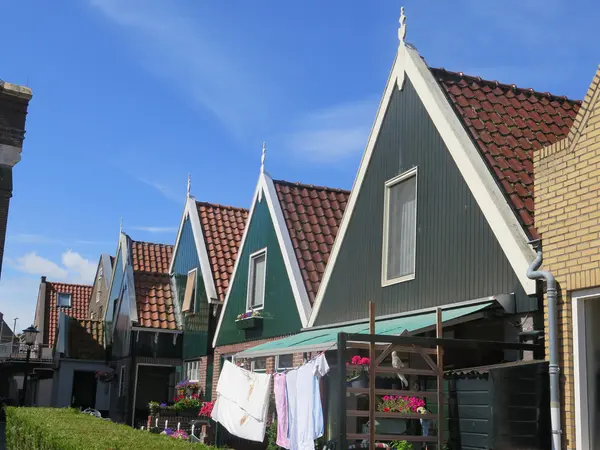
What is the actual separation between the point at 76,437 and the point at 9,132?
5442 mm

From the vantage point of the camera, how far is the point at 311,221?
59.9 feet

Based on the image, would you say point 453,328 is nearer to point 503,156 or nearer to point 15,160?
point 503,156

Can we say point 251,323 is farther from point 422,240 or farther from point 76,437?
point 76,437

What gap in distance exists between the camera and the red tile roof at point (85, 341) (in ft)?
103

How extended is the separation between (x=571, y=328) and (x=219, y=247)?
16433 mm

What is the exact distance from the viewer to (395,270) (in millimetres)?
12734

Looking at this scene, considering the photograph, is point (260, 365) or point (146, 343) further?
point (146, 343)

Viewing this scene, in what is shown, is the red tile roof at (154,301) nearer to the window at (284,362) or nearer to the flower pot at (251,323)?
the flower pot at (251,323)

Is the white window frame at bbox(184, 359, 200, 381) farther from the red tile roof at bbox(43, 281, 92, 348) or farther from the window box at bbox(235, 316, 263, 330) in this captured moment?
the red tile roof at bbox(43, 281, 92, 348)

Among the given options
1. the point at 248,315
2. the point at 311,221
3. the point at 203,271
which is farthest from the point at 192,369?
the point at 311,221

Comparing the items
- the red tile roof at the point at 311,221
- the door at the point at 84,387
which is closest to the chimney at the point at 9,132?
the red tile roof at the point at 311,221

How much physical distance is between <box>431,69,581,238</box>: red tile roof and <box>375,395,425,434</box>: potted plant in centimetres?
267

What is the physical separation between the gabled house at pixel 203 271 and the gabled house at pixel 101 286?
1245 cm

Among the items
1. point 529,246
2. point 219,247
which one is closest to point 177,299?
point 219,247
